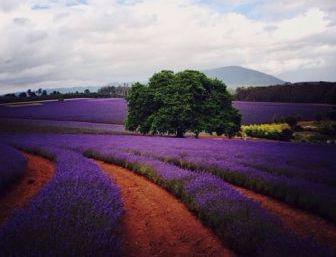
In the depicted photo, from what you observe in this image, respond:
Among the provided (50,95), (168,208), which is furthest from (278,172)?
(50,95)

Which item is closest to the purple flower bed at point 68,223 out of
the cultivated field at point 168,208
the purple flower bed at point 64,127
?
the cultivated field at point 168,208

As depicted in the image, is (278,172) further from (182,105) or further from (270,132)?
(270,132)

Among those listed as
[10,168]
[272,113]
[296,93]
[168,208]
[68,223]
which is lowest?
[272,113]

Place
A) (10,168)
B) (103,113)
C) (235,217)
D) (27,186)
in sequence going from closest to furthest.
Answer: (235,217), (27,186), (10,168), (103,113)

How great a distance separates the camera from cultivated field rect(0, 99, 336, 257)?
5012 millimetres

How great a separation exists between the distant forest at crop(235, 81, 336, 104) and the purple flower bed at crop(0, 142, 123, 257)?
192 ft

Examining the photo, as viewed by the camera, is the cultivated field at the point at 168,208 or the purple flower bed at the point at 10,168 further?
the purple flower bed at the point at 10,168

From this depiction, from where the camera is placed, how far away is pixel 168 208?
803 cm

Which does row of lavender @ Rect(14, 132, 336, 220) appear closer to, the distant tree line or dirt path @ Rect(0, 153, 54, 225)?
dirt path @ Rect(0, 153, 54, 225)

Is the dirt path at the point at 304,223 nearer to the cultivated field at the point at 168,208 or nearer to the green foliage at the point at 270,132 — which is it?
the cultivated field at the point at 168,208

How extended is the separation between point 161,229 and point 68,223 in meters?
1.83

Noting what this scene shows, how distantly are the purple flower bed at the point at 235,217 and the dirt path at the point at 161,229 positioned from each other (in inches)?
8.4

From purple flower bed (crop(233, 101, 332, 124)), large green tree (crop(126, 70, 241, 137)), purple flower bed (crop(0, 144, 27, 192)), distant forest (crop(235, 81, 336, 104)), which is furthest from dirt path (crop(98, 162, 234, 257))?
distant forest (crop(235, 81, 336, 104))

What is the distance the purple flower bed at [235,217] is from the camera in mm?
4910
